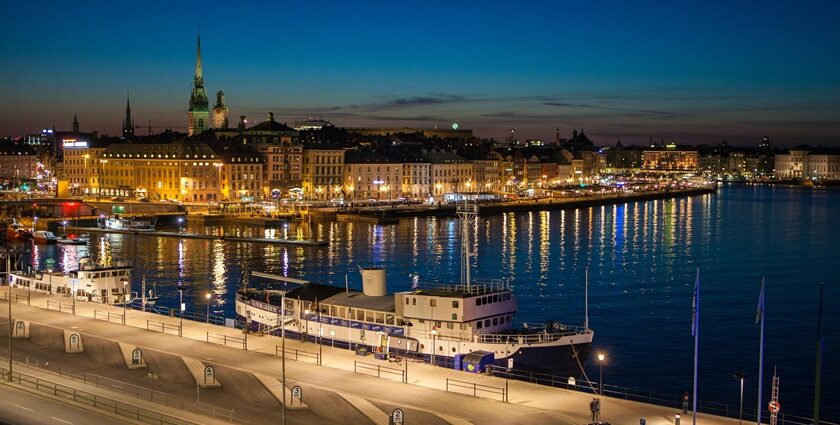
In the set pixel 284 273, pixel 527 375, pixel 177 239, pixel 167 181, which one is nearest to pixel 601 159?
pixel 167 181

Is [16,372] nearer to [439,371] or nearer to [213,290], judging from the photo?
[439,371]

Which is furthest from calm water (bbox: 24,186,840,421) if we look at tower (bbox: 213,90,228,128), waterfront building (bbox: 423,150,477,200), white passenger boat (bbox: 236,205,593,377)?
tower (bbox: 213,90,228,128)

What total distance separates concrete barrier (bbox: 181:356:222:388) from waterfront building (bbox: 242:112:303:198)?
243 feet

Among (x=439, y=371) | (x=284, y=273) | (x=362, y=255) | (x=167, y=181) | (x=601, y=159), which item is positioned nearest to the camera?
(x=439, y=371)

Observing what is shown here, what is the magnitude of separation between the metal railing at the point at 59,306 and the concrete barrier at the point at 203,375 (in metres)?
8.98

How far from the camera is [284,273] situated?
47.5m

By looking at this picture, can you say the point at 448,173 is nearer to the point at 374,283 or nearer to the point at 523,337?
the point at 374,283

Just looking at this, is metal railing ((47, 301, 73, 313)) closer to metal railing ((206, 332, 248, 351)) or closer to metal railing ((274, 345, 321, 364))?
metal railing ((206, 332, 248, 351))

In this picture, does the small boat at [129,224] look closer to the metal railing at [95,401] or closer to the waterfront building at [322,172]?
the waterfront building at [322,172]

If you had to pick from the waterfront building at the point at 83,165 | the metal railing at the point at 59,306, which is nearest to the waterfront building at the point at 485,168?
the waterfront building at the point at 83,165

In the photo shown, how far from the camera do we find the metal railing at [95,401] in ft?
59.5

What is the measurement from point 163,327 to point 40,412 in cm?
713

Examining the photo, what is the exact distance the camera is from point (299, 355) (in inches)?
906

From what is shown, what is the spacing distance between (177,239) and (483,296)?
43381 mm
